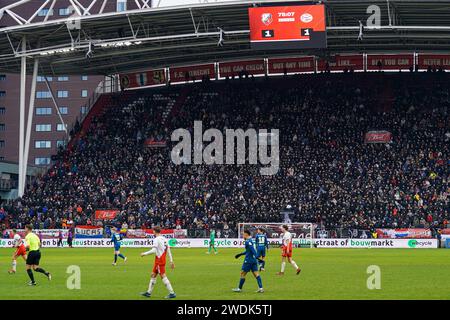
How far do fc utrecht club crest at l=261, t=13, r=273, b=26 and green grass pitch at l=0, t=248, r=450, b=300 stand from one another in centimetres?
2288

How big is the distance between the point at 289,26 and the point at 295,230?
1506 cm

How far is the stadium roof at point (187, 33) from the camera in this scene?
60.8 m

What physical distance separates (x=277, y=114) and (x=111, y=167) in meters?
15.8

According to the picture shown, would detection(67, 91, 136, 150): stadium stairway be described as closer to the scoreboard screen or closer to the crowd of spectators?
the crowd of spectators

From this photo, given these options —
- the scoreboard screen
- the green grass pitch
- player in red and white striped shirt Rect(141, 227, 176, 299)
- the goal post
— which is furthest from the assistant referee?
the scoreboard screen

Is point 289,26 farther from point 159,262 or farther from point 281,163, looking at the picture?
point 159,262

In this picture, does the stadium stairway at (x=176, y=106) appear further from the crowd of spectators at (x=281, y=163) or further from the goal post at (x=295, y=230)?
the goal post at (x=295, y=230)

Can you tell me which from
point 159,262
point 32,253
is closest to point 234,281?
point 159,262

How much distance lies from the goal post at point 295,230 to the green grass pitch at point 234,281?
19.7m

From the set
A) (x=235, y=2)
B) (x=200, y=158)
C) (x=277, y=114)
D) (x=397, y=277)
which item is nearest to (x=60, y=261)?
(x=397, y=277)

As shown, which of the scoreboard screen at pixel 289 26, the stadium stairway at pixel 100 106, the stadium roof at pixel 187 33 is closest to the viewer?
the scoreboard screen at pixel 289 26

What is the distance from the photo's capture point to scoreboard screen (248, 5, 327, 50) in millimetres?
58375

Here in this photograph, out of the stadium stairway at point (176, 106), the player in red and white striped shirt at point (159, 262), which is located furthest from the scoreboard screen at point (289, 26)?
the player in red and white striped shirt at point (159, 262)
